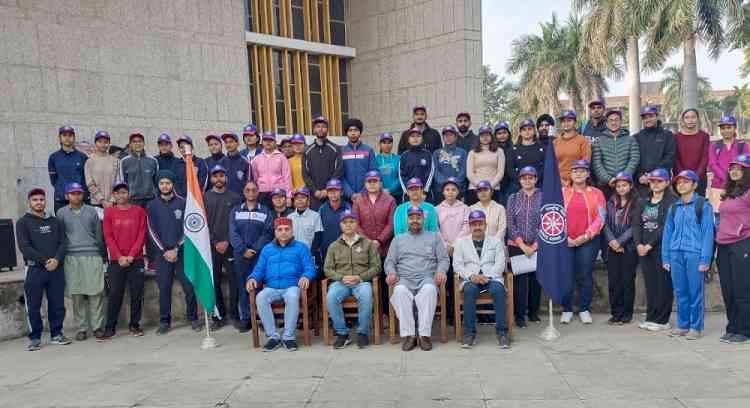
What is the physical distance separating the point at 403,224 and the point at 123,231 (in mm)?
3557

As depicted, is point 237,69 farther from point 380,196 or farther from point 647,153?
point 647,153

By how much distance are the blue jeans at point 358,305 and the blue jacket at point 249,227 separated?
130 cm

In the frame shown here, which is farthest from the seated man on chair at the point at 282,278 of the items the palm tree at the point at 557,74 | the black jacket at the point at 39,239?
the palm tree at the point at 557,74

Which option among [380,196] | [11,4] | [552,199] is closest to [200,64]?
[11,4]

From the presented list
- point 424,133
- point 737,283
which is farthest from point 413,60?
point 737,283

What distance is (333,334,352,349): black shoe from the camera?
6.32 meters

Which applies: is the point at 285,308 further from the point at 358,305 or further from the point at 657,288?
the point at 657,288

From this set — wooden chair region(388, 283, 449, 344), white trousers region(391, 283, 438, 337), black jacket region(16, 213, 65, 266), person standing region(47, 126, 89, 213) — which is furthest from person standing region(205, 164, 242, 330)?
white trousers region(391, 283, 438, 337)

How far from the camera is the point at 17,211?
10.4m

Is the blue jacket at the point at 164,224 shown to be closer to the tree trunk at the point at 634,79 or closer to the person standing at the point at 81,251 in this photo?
the person standing at the point at 81,251

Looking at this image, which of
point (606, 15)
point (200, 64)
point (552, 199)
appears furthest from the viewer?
point (606, 15)

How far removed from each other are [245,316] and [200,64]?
7.98 m

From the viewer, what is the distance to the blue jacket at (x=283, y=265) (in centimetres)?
657

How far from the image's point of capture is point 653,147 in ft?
24.3
